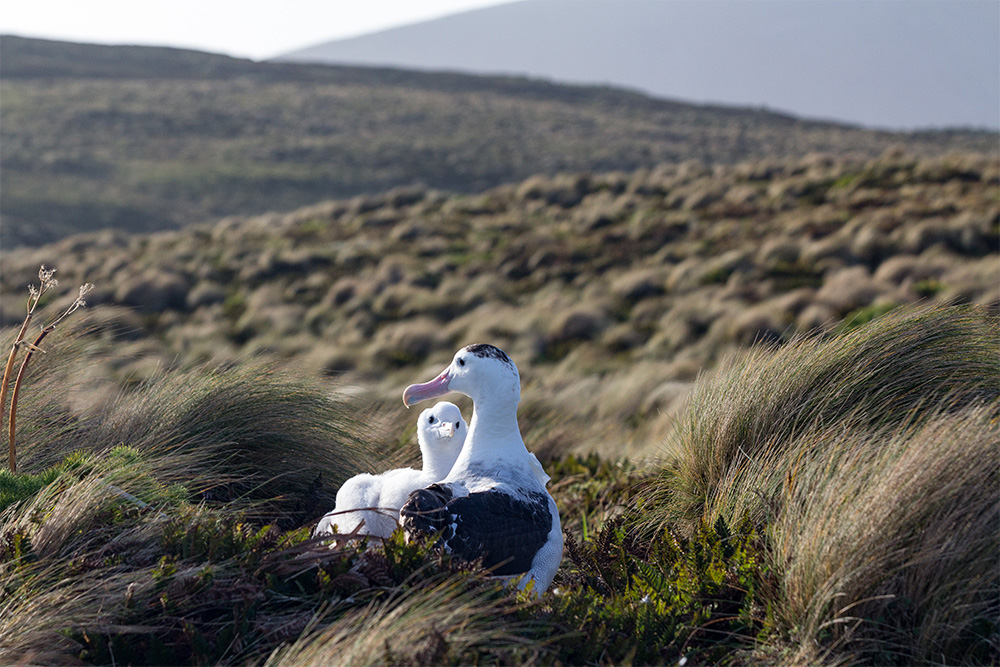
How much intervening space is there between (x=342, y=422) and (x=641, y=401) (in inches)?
223

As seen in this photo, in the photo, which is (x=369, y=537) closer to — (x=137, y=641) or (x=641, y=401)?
(x=137, y=641)

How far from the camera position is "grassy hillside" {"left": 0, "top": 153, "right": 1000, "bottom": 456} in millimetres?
11484

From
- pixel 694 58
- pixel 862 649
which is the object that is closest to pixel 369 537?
pixel 862 649

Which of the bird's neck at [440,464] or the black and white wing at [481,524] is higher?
the black and white wing at [481,524]

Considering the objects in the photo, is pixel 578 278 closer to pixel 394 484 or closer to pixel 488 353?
pixel 394 484

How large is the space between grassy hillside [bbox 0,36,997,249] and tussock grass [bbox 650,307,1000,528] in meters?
31.6

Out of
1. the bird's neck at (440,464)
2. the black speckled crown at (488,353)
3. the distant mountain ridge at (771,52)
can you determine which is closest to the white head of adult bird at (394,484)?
the bird's neck at (440,464)

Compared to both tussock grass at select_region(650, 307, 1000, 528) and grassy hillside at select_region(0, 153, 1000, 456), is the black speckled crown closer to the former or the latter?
tussock grass at select_region(650, 307, 1000, 528)

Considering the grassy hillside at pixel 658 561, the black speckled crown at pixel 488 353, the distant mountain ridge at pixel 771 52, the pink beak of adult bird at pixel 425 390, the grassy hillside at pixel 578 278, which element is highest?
the distant mountain ridge at pixel 771 52

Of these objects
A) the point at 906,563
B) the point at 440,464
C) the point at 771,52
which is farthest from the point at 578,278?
the point at 771,52

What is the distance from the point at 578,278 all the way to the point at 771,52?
3935 centimetres

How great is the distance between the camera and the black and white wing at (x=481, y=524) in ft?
10.3

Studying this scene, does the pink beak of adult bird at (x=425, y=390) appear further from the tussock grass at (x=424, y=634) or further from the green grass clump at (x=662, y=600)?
the green grass clump at (x=662, y=600)

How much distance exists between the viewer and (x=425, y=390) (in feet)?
12.0
